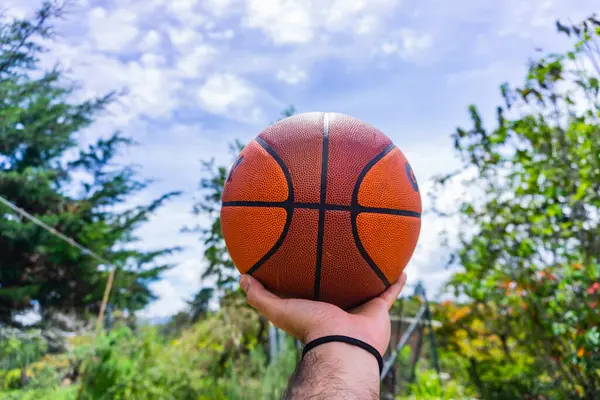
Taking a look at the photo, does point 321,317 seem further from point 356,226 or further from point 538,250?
point 538,250

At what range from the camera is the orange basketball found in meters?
2.18

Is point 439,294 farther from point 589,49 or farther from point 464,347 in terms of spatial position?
point 589,49

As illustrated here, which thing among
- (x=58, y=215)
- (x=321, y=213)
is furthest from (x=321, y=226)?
(x=58, y=215)

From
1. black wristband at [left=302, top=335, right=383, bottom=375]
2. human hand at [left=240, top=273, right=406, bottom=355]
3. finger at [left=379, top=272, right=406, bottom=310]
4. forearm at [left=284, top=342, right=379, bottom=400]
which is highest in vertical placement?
finger at [left=379, top=272, right=406, bottom=310]

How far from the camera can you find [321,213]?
2170 millimetres

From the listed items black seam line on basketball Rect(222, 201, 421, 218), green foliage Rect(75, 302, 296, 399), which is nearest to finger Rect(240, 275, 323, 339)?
black seam line on basketball Rect(222, 201, 421, 218)

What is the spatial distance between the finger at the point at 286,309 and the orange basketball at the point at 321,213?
3.2 inches

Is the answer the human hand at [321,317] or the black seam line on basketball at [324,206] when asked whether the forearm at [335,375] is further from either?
the black seam line on basketball at [324,206]

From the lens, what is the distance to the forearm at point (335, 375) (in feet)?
5.14

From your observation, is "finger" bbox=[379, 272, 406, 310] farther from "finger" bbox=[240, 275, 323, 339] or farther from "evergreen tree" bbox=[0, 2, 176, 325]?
"evergreen tree" bbox=[0, 2, 176, 325]

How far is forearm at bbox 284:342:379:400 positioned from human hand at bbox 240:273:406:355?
78mm

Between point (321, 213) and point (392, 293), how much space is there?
0.55 metres

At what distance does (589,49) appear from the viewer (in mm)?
3887

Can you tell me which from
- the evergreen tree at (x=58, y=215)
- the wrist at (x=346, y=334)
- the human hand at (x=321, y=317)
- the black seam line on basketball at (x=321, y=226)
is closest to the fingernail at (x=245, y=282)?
the human hand at (x=321, y=317)
